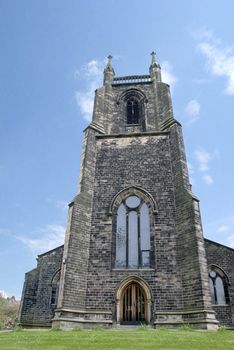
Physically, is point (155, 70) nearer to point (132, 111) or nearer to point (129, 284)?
point (132, 111)

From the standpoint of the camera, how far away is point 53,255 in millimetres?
20719

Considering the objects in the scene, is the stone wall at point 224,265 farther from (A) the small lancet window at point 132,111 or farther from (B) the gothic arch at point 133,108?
(A) the small lancet window at point 132,111

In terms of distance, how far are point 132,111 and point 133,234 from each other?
10.7 meters

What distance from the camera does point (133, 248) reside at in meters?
15.0

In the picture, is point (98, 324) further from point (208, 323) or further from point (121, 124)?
point (121, 124)

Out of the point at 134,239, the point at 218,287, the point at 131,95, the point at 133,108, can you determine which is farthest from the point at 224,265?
the point at 131,95

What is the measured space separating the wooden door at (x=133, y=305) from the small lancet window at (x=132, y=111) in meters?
12.3

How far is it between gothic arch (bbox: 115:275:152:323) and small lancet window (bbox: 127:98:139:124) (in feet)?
39.3

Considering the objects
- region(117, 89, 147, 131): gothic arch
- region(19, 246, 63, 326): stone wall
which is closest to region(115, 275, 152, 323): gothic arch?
region(19, 246, 63, 326): stone wall

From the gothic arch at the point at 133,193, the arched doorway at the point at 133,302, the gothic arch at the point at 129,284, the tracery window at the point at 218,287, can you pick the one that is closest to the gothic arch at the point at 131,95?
the gothic arch at the point at 133,193

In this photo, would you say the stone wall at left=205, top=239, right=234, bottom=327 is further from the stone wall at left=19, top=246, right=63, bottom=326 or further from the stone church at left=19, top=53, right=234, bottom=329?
the stone wall at left=19, top=246, right=63, bottom=326

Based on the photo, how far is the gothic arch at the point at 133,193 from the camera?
16050 mm

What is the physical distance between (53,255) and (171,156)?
10824 mm

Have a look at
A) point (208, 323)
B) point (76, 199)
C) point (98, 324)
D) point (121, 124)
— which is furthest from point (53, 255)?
point (208, 323)
